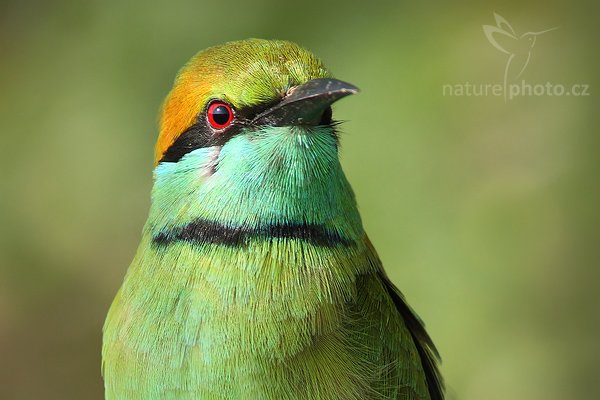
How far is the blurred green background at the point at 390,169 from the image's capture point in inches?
163

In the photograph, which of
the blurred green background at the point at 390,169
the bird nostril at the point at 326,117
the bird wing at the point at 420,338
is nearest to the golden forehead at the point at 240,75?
the bird nostril at the point at 326,117

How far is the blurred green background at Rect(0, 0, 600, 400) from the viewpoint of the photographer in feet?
13.6

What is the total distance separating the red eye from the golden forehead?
22 millimetres

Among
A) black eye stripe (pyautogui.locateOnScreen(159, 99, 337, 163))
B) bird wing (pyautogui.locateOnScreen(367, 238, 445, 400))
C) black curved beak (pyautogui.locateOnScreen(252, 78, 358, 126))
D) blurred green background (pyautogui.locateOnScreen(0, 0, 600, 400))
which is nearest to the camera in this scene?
black curved beak (pyautogui.locateOnScreen(252, 78, 358, 126))

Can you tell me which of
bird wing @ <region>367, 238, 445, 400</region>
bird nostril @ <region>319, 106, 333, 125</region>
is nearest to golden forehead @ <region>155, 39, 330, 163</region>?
bird nostril @ <region>319, 106, 333, 125</region>

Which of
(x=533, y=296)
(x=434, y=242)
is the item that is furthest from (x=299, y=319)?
(x=533, y=296)

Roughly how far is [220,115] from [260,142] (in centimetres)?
15

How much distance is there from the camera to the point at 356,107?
421cm

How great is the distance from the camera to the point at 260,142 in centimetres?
235

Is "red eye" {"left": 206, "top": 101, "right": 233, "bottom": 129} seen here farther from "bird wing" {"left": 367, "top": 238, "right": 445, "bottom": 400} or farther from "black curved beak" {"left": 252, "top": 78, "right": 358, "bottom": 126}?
"bird wing" {"left": 367, "top": 238, "right": 445, "bottom": 400}

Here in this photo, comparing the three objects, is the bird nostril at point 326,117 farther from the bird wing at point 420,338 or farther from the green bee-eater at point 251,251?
the bird wing at point 420,338

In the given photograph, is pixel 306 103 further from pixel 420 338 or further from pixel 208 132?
pixel 420 338

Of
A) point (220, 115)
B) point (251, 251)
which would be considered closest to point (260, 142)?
point (220, 115)

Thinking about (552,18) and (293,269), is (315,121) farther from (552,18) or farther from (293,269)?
(552,18)
